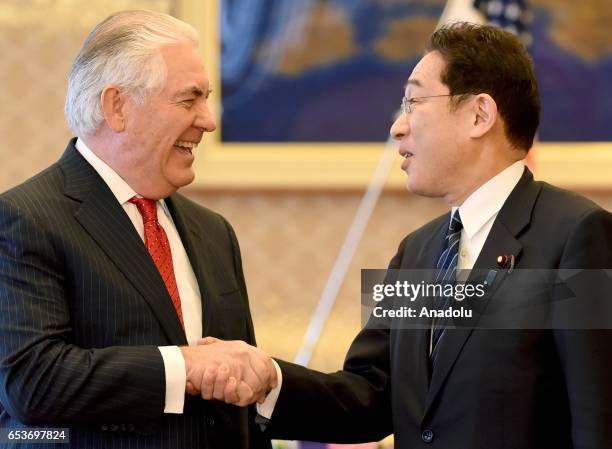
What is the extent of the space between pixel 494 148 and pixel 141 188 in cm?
97

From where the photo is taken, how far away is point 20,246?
2.42 metres

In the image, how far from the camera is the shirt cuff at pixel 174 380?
2463 mm

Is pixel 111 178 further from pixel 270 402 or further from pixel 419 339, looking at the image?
pixel 419 339

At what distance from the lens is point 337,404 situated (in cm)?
288

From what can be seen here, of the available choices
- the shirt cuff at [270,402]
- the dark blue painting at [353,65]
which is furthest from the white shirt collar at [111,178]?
the dark blue painting at [353,65]

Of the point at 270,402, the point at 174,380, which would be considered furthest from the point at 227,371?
the point at 270,402

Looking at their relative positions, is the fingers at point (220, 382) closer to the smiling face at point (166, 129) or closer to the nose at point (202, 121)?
the smiling face at point (166, 129)

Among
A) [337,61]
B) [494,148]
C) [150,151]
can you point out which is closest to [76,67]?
[150,151]

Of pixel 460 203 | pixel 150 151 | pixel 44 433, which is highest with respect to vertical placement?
pixel 150 151

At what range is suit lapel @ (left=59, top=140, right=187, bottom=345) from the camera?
2555mm

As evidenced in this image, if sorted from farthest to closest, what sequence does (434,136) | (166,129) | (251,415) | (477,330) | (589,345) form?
(251,415)
(166,129)
(434,136)
(477,330)
(589,345)

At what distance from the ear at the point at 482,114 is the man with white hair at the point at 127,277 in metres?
0.77

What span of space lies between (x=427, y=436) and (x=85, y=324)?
906 millimetres

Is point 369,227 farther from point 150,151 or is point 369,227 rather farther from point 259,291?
point 150,151
